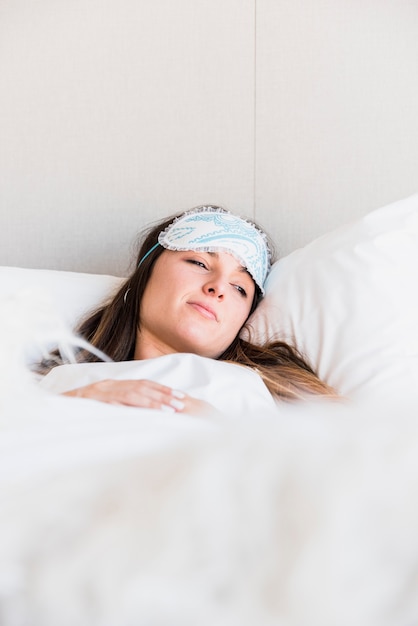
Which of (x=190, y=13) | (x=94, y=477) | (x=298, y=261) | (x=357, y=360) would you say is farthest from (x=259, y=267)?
(x=94, y=477)

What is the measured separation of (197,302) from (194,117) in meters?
0.55

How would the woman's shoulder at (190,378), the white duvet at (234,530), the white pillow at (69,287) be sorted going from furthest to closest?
the white pillow at (69,287)
the woman's shoulder at (190,378)
the white duvet at (234,530)

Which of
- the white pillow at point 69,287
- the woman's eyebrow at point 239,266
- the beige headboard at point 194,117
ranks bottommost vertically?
the white pillow at point 69,287

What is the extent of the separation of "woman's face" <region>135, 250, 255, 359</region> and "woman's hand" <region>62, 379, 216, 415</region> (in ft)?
1.03

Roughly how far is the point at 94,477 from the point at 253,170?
135cm

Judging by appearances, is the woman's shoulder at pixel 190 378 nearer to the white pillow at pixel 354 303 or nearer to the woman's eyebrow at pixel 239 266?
→ the white pillow at pixel 354 303

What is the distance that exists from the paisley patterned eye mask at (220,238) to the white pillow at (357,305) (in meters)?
0.06

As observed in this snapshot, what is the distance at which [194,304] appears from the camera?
3.92 ft

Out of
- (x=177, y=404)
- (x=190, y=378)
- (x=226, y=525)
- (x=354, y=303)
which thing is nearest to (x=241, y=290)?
(x=354, y=303)

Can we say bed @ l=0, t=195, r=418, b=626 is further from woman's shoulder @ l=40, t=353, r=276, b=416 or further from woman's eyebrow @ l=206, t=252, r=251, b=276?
woman's eyebrow @ l=206, t=252, r=251, b=276

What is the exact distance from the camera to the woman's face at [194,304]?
119cm

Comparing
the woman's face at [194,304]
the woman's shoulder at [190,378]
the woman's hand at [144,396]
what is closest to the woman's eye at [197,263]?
the woman's face at [194,304]

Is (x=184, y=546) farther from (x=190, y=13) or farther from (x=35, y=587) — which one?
(x=190, y=13)

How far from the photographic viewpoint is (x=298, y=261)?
1271 mm
